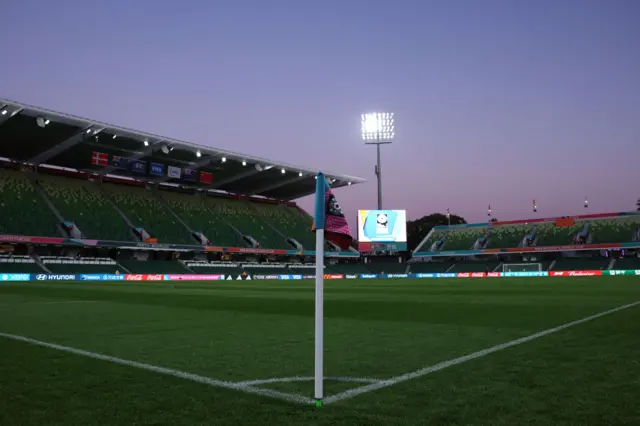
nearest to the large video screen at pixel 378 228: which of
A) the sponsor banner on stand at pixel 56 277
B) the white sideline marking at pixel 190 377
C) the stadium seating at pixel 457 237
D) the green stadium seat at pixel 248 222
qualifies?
the green stadium seat at pixel 248 222

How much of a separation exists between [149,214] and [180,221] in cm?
354

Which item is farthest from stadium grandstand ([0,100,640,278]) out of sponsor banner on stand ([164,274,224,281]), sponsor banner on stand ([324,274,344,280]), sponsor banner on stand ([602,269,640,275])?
sponsor banner on stand ([602,269,640,275])

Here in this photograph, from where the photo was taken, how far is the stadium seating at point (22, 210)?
44.0m

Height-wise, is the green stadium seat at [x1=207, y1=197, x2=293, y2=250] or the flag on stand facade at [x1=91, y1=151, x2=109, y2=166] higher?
the flag on stand facade at [x1=91, y1=151, x2=109, y2=166]

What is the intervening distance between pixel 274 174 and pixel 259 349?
5614cm

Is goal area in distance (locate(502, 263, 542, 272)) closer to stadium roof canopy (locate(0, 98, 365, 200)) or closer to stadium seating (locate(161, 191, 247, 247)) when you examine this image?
stadium roof canopy (locate(0, 98, 365, 200))

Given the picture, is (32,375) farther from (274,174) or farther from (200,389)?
(274,174)

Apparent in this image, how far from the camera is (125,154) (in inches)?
1996

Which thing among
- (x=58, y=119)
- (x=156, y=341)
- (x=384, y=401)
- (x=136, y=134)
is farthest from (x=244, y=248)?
(x=384, y=401)

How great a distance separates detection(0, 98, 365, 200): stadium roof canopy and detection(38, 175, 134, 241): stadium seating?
2029 mm

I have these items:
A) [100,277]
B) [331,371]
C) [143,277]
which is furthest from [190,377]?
[143,277]

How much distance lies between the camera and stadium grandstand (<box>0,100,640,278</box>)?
147 feet

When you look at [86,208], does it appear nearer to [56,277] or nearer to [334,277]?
[56,277]

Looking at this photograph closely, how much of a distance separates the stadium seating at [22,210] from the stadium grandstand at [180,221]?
113 mm
